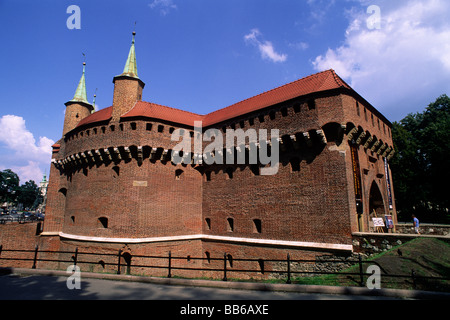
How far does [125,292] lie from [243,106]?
1518 centimetres

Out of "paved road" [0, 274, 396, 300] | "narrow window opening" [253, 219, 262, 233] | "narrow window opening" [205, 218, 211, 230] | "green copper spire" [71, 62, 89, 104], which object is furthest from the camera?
"green copper spire" [71, 62, 89, 104]

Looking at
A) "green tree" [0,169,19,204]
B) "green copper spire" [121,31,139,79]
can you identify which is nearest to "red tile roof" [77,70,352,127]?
"green copper spire" [121,31,139,79]

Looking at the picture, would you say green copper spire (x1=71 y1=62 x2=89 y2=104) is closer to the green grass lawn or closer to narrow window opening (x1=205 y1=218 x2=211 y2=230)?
narrow window opening (x1=205 y1=218 x2=211 y2=230)

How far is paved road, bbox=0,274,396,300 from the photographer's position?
6480 millimetres

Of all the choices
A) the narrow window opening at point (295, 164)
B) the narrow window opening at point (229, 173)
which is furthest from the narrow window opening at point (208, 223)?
the narrow window opening at point (295, 164)

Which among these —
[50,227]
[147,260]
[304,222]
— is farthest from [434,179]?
[50,227]

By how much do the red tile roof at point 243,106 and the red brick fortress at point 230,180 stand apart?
11 cm

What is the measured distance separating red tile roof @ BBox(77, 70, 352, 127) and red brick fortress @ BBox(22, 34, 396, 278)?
0.11m

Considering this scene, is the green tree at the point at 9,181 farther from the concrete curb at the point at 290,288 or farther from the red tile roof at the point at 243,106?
the concrete curb at the point at 290,288

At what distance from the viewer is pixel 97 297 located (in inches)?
258

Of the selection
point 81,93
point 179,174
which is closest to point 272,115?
point 179,174

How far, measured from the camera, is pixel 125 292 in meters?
6.97

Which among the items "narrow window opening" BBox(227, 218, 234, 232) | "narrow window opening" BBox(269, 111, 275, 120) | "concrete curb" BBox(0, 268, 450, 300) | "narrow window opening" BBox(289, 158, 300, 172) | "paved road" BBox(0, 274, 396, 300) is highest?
"narrow window opening" BBox(269, 111, 275, 120)

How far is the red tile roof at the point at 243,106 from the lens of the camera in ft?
49.5
